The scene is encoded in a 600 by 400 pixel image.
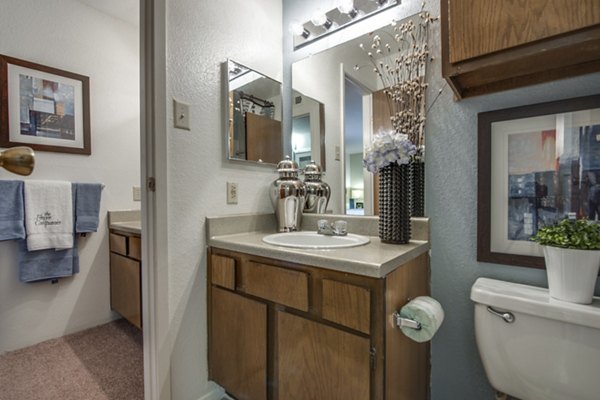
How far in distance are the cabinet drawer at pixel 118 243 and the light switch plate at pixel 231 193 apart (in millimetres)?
1090

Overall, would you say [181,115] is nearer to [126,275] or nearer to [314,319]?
[314,319]

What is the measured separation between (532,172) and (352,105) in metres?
0.82

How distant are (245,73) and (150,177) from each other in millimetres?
746

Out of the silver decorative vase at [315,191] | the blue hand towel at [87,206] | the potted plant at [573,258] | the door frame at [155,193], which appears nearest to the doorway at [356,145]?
the silver decorative vase at [315,191]

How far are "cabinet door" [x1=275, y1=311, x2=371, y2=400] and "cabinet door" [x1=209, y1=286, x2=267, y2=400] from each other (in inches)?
3.4

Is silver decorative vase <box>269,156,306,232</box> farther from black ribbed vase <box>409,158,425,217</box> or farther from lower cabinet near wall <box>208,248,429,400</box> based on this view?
black ribbed vase <box>409,158,425,217</box>

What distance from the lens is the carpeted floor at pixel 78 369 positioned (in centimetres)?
140

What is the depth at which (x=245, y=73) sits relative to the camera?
1.48m

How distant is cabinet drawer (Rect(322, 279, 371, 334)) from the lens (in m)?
0.78

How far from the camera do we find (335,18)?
Result: 150cm

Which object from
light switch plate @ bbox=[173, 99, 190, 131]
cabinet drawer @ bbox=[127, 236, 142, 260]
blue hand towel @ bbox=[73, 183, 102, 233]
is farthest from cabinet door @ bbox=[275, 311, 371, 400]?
blue hand towel @ bbox=[73, 183, 102, 233]

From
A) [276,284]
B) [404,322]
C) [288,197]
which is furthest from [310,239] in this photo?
[404,322]

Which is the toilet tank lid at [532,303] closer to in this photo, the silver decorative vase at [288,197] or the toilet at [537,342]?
the toilet at [537,342]

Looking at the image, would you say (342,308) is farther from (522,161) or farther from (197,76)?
(197,76)
